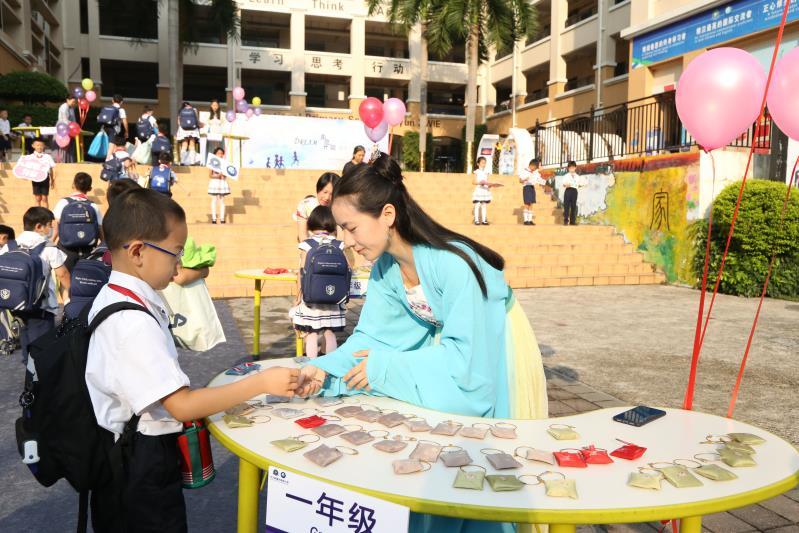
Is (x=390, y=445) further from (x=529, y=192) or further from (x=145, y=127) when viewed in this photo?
(x=145, y=127)

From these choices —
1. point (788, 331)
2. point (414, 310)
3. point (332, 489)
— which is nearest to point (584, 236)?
point (788, 331)

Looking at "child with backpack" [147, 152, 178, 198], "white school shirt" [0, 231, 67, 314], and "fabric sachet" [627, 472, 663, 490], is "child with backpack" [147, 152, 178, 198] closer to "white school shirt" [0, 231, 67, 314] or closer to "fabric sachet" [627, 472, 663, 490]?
"white school shirt" [0, 231, 67, 314]

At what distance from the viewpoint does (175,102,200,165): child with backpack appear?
583 inches

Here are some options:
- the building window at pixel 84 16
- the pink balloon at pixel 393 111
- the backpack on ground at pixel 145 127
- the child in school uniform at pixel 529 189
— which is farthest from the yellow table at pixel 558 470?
the building window at pixel 84 16

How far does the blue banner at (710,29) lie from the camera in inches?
536

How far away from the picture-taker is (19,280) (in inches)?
212

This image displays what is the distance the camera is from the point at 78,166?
46.9 ft

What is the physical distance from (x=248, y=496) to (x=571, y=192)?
1348cm

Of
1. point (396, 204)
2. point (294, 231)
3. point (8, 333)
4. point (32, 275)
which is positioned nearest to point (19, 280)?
point (32, 275)

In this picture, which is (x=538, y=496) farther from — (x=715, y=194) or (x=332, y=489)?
(x=715, y=194)

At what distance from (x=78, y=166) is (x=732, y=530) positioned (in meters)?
15.0

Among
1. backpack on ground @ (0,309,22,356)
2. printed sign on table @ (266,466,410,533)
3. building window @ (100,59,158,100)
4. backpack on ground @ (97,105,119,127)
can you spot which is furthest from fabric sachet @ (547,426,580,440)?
building window @ (100,59,158,100)

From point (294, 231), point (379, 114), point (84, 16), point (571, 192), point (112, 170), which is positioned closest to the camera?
point (294, 231)

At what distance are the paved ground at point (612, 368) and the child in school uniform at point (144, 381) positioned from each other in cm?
115
